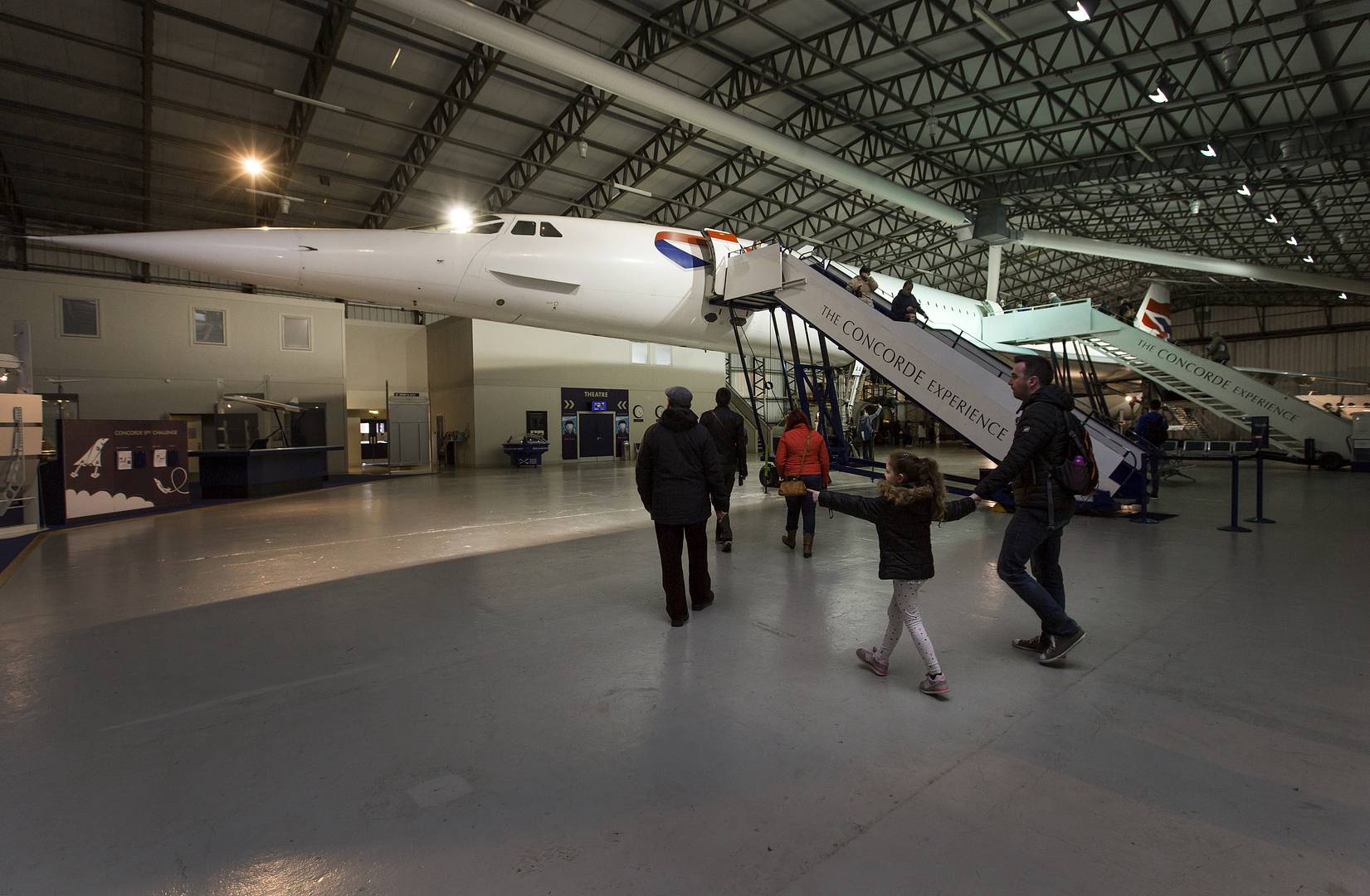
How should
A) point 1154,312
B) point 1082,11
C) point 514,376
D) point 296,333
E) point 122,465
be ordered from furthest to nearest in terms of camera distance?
point 1154,312 < point 514,376 < point 296,333 < point 1082,11 < point 122,465

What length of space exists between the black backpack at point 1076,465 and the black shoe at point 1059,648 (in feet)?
2.65

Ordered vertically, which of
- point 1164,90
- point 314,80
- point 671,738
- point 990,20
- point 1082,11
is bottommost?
point 671,738

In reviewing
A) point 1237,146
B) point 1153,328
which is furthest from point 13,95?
point 1153,328

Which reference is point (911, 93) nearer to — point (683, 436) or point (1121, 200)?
point (1121, 200)

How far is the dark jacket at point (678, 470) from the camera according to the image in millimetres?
4164

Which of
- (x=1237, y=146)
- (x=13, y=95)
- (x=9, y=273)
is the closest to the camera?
(x=13, y=95)

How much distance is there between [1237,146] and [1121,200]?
4414 millimetres

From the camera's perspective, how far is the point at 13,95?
45.0 ft

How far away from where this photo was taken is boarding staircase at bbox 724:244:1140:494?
648cm

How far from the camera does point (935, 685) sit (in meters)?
3.08

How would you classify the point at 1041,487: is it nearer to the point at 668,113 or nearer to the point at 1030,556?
the point at 1030,556

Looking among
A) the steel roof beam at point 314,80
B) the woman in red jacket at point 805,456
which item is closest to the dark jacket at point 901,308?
the woman in red jacket at point 805,456

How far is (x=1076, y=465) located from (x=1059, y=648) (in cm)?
105

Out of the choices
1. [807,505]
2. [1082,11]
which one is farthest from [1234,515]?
[1082,11]
